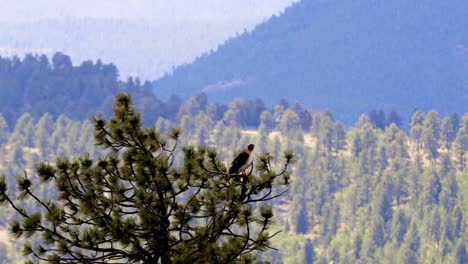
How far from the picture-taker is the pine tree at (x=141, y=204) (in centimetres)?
2178

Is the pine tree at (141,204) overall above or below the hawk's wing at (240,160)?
below

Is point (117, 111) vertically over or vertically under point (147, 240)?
over

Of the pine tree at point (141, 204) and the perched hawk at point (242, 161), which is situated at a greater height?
the perched hawk at point (242, 161)

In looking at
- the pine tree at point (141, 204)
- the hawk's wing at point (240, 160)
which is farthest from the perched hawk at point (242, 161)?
the pine tree at point (141, 204)

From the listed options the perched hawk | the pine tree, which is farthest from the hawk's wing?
the pine tree

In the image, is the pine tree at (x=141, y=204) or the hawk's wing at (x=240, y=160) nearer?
the pine tree at (x=141, y=204)

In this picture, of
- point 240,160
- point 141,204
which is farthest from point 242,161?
point 141,204

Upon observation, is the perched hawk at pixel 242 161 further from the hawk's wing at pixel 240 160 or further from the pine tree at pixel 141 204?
the pine tree at pixel 141 204

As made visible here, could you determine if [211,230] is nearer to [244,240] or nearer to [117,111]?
[244,240]

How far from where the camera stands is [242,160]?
72.2 ft

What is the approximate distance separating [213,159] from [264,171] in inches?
36.8

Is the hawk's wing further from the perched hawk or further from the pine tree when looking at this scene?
the pine tree

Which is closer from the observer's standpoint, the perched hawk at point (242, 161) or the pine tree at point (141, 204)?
the pine tree at point (141, 204)

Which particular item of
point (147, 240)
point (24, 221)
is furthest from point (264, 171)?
point (24, 221)
